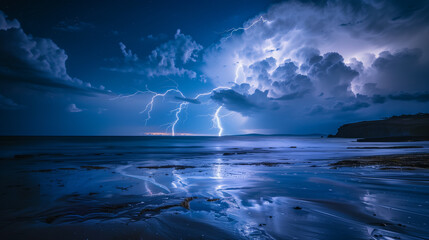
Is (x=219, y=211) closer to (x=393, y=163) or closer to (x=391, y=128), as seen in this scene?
(x=393, y=163)

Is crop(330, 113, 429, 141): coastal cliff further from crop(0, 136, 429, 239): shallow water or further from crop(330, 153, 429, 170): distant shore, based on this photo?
crop(0, 136, 429, 239): shallow water

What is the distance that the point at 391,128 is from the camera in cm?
10969

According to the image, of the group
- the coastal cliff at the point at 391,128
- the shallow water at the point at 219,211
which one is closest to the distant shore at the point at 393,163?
the shallow water at the point at 219,211

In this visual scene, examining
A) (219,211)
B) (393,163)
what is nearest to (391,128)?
(393,163)

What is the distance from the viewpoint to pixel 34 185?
346 inches

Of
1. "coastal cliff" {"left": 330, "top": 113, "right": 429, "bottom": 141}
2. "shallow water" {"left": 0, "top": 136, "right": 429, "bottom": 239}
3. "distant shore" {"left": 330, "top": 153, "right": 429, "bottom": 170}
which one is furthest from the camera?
"coastal cliff" {"left": 330, "top": 113, "right": 429, "bottom": 141}

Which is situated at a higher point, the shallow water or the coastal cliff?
the coastal cliff

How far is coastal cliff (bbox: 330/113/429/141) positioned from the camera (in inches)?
3703

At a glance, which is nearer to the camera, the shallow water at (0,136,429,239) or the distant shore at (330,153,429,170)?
the shallow water at (0,136,429,239)

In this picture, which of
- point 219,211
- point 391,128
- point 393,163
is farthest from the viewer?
point 391,128

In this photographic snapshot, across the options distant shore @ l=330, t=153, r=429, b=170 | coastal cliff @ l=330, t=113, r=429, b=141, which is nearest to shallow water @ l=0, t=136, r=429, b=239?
distant shore @ l=330, t=153, r=429, b=170

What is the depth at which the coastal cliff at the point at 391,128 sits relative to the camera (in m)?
94.1

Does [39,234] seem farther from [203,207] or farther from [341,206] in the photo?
[341,206]

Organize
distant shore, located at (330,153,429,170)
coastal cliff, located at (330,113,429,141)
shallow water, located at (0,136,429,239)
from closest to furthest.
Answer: shallow water, located at (0,136,429,239) → distant shore, located at (330,153,429,170) → coastal cliff, located at (330,113,429,141)
